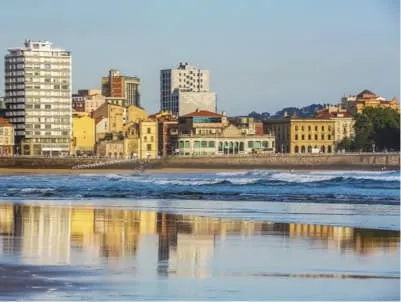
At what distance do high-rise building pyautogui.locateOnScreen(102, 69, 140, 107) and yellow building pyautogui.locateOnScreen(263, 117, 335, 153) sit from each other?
17.6m

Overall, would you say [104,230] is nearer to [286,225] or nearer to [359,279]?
[286,225]

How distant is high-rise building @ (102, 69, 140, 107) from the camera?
96.4 meters

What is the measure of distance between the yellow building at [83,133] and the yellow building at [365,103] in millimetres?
18280

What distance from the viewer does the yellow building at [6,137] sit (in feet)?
250

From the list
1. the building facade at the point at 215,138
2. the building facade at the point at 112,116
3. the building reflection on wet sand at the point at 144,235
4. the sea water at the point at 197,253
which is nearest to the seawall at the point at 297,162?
the building facade at the point at 215,138

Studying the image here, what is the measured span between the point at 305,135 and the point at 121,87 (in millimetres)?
19616

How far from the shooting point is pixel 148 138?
77625 mm

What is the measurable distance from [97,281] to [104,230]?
14.3ft

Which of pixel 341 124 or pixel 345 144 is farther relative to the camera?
pixel 341 124

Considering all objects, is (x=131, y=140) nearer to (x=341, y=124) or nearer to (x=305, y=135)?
(x=305, y=135)

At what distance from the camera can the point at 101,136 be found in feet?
267

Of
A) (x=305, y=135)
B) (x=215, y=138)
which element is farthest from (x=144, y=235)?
(x=305, y=135)

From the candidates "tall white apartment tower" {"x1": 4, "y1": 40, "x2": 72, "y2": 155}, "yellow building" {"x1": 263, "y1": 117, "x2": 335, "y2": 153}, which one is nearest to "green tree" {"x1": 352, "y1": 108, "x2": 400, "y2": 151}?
"yellow building" {"x1": 263, "y1": 117, "x2": 335, "y2": 153}

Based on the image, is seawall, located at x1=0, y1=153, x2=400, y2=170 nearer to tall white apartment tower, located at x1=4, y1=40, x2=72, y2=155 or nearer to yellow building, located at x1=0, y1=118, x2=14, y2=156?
yellow building, located at x1=0, y1=118, x2=14, y2=156
